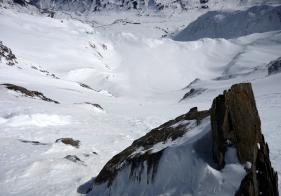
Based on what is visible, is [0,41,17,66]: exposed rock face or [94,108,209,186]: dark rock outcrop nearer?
[94,108,209,186]: dark rock outcrop

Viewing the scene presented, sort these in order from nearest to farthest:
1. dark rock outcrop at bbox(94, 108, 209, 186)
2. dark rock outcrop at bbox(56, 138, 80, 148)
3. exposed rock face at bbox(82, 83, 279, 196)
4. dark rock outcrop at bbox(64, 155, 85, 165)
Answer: exposed rock face at bbox(82, 83, 279, 196) → dark rock outcrop at bbox(94, 108, 209, 186) → dark rock outcrop at bbox(64, 155, 85, 165) → dark rock outcrop at bbox(56, 138, 80, 148)

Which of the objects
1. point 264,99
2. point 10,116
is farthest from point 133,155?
point 264,99

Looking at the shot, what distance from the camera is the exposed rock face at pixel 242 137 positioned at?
29.1 ft

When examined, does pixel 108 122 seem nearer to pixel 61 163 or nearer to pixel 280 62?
pixel 61 163

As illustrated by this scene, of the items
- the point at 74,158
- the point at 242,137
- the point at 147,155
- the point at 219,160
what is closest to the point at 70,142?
the point at 74,158

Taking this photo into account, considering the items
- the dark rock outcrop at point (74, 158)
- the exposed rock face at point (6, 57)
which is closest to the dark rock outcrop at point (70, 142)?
the dark rock outcrop at point (74, 158)

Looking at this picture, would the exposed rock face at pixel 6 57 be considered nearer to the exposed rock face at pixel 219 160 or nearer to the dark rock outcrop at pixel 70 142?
the dark rock outcrop at pixel 70 142

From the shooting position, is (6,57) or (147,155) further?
(6,57)

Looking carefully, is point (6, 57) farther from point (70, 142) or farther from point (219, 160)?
point (219, 160)

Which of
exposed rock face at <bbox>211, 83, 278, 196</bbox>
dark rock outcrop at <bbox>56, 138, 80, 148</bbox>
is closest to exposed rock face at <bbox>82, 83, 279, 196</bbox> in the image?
exposed rock face at <bbox>211, 83, 278, 196</bbox>

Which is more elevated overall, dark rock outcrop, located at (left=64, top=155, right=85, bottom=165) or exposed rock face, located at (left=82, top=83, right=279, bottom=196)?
dark rock outcrop, located at (left=64, top=155, right=85, bottom=165)

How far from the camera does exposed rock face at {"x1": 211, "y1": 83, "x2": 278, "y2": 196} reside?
888 centimetres

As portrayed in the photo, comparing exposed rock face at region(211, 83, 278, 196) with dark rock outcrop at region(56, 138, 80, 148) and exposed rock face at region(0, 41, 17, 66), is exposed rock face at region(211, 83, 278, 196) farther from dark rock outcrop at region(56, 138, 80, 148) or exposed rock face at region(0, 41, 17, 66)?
exposed rock face at region(0, 41, 17, 66)

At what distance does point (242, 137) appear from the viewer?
9.02 meters
